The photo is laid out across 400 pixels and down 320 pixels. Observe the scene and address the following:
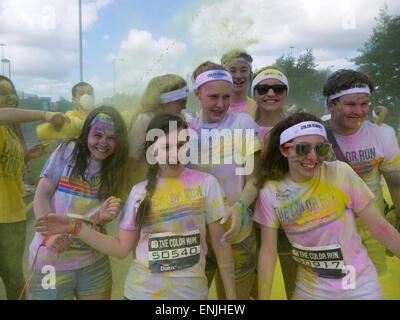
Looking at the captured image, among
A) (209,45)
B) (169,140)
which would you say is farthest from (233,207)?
(209,45)

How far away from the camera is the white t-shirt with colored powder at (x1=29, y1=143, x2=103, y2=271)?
64.3 inches

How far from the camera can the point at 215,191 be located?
1.55m

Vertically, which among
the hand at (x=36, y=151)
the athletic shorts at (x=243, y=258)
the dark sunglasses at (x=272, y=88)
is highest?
the dark sunglasses at (x=272, y=88)

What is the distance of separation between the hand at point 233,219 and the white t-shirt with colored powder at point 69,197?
0.66m

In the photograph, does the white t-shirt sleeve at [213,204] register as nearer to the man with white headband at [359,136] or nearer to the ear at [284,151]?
the ear at [284,151]

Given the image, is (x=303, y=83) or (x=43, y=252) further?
(x=303, y=83)

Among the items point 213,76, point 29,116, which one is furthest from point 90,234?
point 213,76

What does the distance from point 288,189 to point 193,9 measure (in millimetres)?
1073

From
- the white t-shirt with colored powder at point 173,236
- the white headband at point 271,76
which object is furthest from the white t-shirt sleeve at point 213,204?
the white headband at point 271,76

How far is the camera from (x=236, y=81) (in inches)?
72.3

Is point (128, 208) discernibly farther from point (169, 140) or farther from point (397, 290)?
point (397, 290)

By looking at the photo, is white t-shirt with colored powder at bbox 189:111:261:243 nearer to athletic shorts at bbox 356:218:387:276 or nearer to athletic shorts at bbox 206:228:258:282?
athletic shorts at bbox 206:228:258:282

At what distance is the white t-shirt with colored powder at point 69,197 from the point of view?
1.63m

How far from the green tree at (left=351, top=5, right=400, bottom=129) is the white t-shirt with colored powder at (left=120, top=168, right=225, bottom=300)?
1.04 metres
